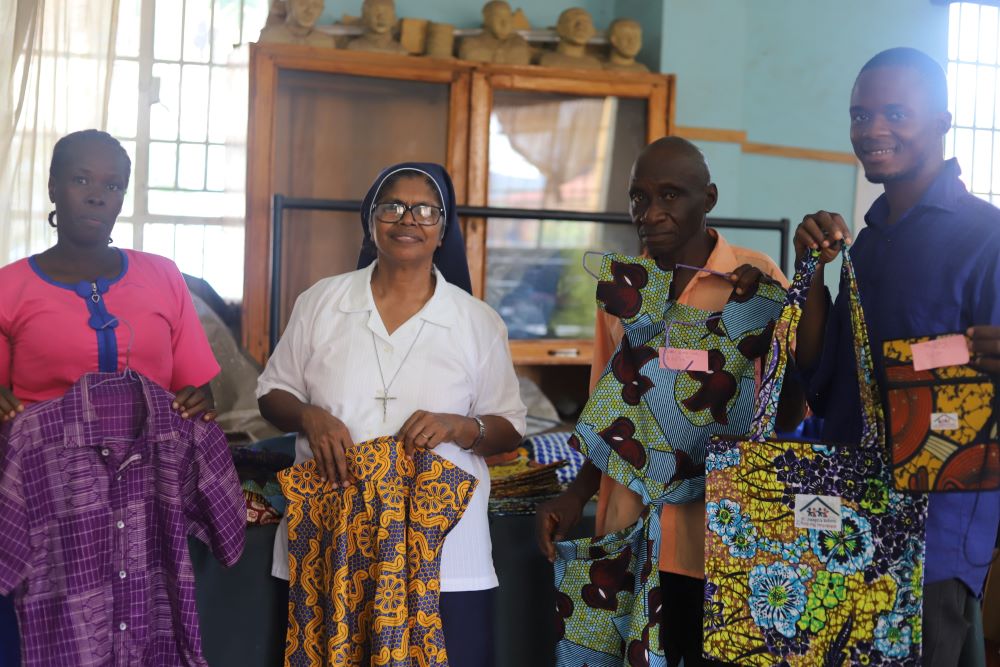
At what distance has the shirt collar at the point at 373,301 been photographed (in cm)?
211

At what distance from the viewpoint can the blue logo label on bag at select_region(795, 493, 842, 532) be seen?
1.60 meters

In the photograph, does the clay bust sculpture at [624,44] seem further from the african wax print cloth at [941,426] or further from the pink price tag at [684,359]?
the african wax print cloth at [941,426]

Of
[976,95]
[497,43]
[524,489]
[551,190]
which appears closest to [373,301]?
[524,489]

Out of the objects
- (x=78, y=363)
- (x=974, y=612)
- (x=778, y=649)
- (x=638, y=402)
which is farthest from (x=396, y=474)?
(x=974, y=612)

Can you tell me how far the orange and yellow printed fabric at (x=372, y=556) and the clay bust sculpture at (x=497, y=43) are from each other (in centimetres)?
325

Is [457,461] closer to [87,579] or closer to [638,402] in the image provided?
[638,402]

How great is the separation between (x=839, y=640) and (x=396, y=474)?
35.1 inches

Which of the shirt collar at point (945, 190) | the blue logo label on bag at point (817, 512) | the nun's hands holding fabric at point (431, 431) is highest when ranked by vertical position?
the shirt collar at point (945, 190)

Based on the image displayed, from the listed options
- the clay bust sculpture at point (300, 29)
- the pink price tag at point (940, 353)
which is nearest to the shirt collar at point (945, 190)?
the pink price tag at point (940, 353)

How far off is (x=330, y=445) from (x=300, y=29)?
3.23 meters

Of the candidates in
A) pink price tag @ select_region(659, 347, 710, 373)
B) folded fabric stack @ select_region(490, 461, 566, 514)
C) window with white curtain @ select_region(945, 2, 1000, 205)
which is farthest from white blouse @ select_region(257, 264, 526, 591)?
window with white curtain @ select_region(945, 2, 1000, 205)

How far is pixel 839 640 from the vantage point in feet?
5.26

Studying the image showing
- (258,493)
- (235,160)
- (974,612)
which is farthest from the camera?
(235,160)

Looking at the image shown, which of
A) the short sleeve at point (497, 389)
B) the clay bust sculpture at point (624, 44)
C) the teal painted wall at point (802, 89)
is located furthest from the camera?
the teal painted wall at point (802, 89)
